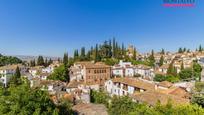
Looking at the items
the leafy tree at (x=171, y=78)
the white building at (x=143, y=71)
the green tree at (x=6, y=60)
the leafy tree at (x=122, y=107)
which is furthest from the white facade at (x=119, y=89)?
the green tree at (x=6, y=60)

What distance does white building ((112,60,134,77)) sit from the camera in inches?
2466

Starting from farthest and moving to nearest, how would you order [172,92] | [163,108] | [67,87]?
[67,87], [172,92], [163,108]

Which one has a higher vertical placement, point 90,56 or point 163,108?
point 90,56

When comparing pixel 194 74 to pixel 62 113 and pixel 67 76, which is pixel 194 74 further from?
pixel 62 113

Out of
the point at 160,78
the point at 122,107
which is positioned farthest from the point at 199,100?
the point at 160,78

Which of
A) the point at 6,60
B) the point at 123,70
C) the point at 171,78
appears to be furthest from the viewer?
the point at 6,60

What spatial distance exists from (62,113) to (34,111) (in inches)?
159

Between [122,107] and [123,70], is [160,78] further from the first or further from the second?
[122,107]

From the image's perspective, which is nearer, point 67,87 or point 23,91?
point 23,91

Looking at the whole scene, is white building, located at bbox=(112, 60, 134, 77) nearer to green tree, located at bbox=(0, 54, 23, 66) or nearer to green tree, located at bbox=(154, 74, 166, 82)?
green tree, located at bbox=(154, 74, 166, 82)

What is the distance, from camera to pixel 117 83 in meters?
43.8

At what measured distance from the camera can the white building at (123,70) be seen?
205 ft

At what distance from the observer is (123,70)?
63.5 m

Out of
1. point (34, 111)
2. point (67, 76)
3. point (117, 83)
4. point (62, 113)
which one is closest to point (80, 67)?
point (67, 76)
